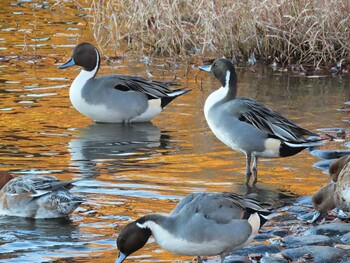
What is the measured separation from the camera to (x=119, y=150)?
29.4 feet

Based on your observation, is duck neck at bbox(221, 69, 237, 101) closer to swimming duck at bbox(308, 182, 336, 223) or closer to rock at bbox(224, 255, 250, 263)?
swimming duck at bbox(308, 182, 336, 223)

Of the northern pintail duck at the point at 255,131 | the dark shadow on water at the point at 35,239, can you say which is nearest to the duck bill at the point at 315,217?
the northern pintail duck at the point at 255,131

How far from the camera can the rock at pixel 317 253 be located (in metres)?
5.55

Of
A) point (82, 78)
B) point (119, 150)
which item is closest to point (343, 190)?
point (119, 150)

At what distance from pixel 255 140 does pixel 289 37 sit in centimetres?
443

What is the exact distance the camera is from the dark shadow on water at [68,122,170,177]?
8.29 metres

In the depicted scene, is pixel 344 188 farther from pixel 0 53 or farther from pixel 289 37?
pixel 0 53

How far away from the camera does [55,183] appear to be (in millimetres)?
6535

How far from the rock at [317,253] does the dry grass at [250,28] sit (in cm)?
612

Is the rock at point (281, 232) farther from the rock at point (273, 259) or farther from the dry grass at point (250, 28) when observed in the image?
the dry grass at point (250, 28)

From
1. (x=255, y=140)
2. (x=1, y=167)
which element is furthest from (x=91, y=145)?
(x=255, y=140)

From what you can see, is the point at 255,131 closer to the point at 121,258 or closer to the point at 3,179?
the point at 3,179

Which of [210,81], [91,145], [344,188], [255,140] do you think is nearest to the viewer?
[344,188]

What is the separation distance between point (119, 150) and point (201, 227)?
3752mm
